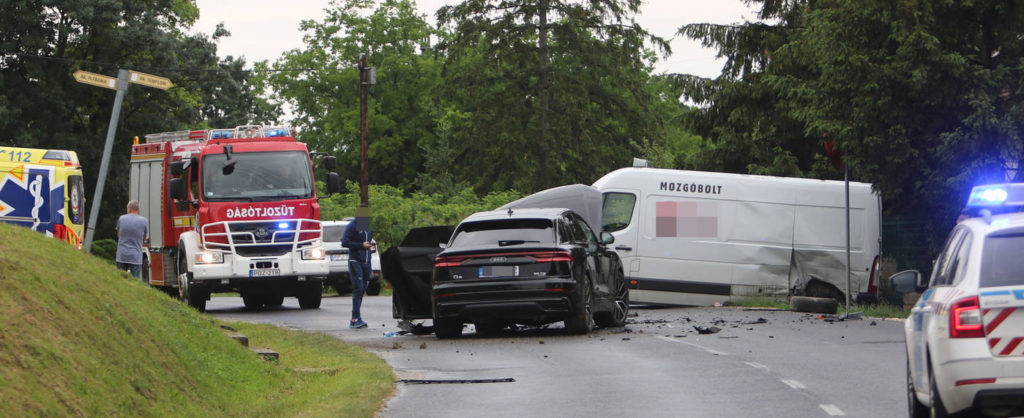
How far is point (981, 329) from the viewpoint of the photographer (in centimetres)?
809

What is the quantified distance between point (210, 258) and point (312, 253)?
188 centimetres

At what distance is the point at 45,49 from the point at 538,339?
Answer: 38.7 metres

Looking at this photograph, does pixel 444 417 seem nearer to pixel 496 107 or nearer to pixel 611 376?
pixel 611 376

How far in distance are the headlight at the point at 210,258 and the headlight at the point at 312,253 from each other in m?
1.53

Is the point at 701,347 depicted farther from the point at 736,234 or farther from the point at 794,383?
the point at 736,234

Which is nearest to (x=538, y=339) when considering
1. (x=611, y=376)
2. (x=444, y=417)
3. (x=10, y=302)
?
(x=611, y=376)

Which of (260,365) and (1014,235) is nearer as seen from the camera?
(1014,235)

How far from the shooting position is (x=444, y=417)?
11.0m

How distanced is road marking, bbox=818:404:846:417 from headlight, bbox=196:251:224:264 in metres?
16.2

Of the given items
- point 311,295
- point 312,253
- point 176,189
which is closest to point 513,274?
point 312,253

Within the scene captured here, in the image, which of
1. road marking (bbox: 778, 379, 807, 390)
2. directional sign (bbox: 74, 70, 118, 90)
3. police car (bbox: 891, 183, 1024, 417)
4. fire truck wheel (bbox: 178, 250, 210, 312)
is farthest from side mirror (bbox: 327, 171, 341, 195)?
police car (bbox: 891, 183, 1024, 417)

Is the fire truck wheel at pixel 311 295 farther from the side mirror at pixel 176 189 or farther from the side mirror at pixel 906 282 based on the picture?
the side mirror at pixel 906 282

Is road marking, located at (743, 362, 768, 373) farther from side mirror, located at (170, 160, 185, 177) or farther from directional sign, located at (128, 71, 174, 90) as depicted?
side mirror, located at (170, 160, 185, 177)

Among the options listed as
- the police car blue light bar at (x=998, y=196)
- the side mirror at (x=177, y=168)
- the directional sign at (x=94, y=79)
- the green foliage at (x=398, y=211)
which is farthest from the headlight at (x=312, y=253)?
the green foliage at (x=398, y=211)
